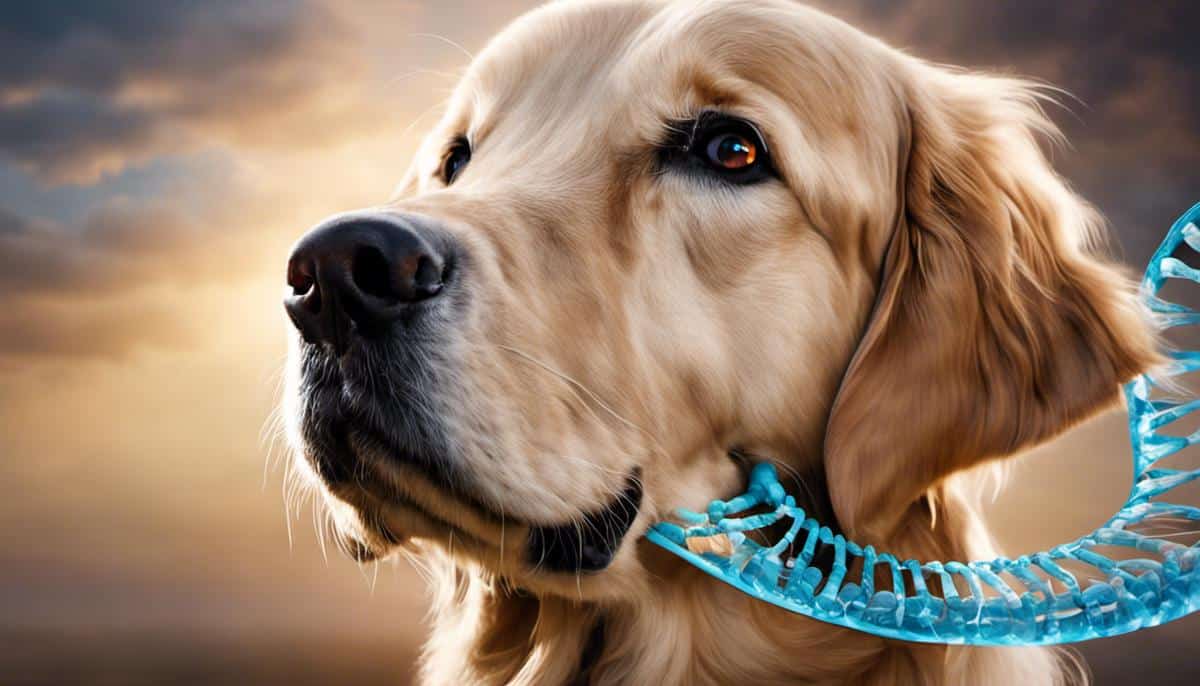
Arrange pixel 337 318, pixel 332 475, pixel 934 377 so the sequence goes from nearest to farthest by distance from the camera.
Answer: pixel 337 318, pixel 332 475, pixel 934 377

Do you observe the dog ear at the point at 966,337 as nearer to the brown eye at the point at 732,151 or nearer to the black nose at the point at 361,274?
the brown eye at the point at 732,151

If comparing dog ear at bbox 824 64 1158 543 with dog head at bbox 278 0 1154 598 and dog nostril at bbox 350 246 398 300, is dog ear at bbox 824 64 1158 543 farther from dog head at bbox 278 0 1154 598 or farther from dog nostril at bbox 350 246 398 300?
dog nostril at bbox 350 246 398 300

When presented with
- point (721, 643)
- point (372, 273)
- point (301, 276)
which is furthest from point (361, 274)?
point (721, 643)

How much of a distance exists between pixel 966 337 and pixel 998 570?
1.90 ft

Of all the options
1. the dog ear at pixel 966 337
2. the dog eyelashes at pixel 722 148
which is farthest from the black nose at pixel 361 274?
the dog ear at pixel 966 337

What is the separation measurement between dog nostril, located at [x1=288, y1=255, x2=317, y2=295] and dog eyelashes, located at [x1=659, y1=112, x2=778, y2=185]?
3.37ft

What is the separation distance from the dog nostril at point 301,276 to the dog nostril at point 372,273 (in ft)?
0.29

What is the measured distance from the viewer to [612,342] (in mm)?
2475

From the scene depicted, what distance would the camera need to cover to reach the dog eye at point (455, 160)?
3.44 m

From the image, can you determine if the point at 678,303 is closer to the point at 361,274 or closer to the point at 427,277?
the point at 427,277

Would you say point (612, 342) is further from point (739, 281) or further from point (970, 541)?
point (970, 541)

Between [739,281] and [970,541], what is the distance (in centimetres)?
96

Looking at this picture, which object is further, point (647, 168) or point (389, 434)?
point (647, 168)

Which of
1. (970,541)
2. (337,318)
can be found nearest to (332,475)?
(337,318)
